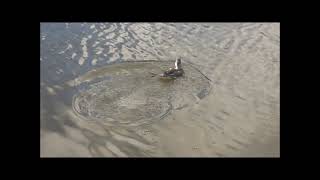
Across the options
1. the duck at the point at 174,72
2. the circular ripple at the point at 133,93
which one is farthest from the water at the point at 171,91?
the duck at the point at 174,72

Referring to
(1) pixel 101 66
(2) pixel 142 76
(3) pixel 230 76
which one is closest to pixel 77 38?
(1) pixel 101 66

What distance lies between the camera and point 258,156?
6953 mm

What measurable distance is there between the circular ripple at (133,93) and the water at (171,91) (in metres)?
0.04

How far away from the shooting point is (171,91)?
28.4ft

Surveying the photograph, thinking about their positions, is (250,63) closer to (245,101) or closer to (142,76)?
(245,101)

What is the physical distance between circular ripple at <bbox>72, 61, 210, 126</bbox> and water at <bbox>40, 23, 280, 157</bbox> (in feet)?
0.13

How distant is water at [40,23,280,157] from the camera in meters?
7.14

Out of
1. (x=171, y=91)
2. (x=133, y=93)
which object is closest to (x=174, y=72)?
(x=171, y=91)

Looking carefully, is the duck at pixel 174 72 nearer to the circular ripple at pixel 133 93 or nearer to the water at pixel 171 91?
the circular ripple at pixel 133 93

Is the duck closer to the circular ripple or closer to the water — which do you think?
the circular ripple

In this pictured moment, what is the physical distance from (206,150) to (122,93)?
2.30 metres

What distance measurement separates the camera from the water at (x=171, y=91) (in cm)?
714

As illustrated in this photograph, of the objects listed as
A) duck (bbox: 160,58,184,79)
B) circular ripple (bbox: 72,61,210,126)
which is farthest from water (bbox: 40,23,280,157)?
duck (bbox: 160,58,184,79)

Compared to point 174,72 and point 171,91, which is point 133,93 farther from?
point 174,72
